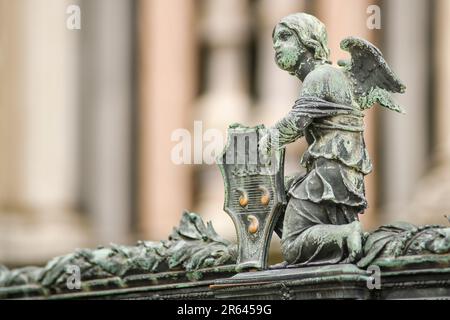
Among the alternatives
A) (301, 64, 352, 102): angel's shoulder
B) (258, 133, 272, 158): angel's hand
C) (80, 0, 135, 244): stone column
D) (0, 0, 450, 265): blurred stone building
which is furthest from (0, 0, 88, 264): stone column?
(301, 64, 352, 102): angel's shoulder

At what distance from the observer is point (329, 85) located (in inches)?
644

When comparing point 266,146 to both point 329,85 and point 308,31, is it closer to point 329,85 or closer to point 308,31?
point 329,85

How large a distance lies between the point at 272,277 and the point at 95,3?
30688 millimetres

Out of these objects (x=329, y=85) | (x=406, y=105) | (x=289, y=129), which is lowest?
(x=289, y=129)

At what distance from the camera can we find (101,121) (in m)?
46.0

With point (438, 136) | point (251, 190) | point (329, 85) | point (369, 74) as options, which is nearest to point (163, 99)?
point (438, 136)

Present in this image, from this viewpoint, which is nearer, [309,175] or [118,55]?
[309,175]

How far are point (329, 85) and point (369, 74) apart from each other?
31cm

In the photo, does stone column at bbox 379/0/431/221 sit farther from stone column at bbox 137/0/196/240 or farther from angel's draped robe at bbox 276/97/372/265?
angel's draped robe at bbox 276/97/372/265

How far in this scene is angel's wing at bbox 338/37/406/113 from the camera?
16.3 m

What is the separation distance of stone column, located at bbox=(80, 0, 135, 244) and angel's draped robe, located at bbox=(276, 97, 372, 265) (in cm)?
2906

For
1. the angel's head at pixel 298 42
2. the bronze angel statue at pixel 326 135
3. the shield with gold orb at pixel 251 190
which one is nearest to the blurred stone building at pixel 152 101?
the shield with gold orb at pixel 251 190
